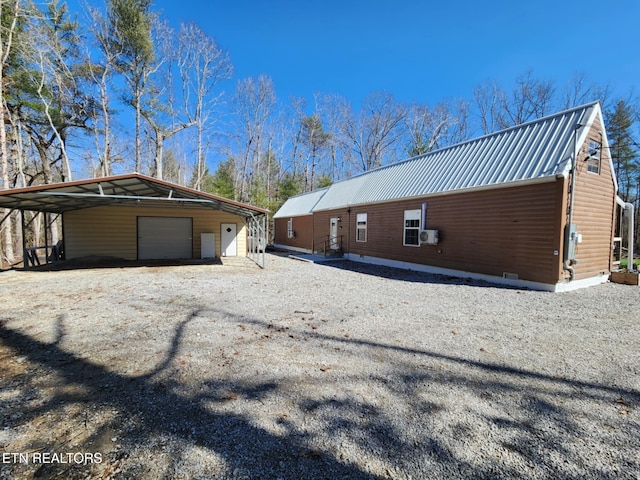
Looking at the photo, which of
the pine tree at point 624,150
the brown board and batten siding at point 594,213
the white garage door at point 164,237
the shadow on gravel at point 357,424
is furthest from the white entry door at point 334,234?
the pine tree at point 624,150

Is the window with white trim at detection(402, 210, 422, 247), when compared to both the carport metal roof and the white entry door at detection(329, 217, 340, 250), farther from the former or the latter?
the carport metal roof

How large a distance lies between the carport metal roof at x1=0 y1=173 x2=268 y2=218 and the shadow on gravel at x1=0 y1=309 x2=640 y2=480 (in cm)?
638

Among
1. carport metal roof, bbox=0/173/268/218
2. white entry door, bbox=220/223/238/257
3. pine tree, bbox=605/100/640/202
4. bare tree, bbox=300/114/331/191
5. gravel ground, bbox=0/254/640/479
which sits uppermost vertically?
bare tree, bbox=300/114/331/191

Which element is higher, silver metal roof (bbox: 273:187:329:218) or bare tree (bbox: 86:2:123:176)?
bare tree (bbox: 86:2:123:176)

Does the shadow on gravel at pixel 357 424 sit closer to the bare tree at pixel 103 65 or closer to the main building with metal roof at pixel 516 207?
the main building with metal roof at pixel 516 207

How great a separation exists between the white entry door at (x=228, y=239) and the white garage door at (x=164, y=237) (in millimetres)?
1498

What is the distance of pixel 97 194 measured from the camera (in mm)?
9492

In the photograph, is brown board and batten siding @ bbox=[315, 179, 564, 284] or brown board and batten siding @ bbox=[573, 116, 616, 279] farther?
brown board and batten siding @ bbox=[573, 116, 616, 279]

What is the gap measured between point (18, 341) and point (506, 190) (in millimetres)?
10139

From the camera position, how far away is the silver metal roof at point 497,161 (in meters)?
7.27

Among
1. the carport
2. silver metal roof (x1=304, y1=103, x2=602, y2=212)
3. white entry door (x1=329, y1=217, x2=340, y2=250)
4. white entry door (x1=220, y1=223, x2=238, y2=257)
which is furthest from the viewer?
white entry door (x1=329, y1=217, x2=340, y2=250)

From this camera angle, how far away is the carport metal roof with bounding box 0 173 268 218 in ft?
25.5

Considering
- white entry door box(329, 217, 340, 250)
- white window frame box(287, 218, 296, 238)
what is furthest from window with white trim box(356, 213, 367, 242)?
white window frame box(287, 218, 296, 238)

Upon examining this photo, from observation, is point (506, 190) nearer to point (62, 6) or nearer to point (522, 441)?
point (522, 441)
